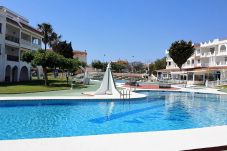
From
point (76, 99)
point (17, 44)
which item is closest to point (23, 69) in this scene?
point (17, 44)

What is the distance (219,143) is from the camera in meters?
8.84

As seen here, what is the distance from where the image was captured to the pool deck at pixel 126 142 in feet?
26.1

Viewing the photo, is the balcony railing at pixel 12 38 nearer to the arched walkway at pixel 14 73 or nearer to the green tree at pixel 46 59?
the arched walkway at pixel 14 73

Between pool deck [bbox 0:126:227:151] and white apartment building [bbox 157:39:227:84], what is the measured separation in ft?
158

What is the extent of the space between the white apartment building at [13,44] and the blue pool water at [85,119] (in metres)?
19.4

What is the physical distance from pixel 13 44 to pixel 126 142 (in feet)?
116

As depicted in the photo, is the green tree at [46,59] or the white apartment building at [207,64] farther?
the white apartment building at [207,64]

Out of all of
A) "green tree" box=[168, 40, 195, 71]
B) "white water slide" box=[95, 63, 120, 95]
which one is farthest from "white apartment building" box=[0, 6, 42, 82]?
"green tree" box=[168, 40, 195, 71]

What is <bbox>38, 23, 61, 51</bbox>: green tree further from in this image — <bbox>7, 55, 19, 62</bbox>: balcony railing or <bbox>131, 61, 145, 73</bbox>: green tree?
<bbox>131, 61, 145, 73</bbox>: green tree

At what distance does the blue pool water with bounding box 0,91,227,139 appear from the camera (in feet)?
42.9

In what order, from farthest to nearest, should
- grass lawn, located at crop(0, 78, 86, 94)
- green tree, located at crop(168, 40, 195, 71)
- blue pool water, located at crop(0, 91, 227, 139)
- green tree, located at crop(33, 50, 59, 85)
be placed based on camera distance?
green tree, located at crop(168, 40, 195, 71) < green tree, located at crop(33, 50, 59, 85) < grass lawn, located at crop(0, 78, 86, 94) < blue pool water, located at crop(0, 91, 227, 139)

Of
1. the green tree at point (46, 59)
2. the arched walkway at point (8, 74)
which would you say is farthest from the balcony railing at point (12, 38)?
the green tree at point (46, 59)

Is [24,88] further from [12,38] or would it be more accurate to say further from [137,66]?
[137,66]

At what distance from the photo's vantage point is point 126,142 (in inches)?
344
